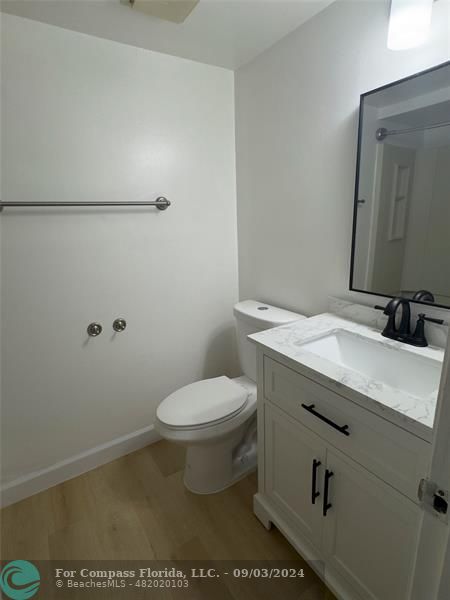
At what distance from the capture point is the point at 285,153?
155 cm

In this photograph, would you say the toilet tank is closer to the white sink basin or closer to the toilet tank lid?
the toilet tank lid

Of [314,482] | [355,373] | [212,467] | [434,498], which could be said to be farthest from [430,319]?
[212,467]

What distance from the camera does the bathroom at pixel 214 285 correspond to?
102cm

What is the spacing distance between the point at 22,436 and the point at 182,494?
81cm

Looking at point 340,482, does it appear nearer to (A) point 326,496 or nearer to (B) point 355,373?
(A) point 326,496

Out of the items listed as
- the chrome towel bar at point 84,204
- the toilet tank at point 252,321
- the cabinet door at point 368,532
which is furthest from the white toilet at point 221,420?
the chrome towel bar at point 84,204

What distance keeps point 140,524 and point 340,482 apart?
3.15 ft

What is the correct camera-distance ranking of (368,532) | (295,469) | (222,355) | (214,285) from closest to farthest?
(368,532) → (295,469) → (214,285) → (222,355)

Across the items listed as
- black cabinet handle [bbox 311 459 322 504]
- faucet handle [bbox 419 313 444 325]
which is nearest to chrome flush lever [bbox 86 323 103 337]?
black cabinet handle [bbox 311 459 322 504]

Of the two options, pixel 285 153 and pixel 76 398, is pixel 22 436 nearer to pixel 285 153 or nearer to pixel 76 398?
pixel 76 398

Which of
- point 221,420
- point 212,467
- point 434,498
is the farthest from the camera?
point 212,467

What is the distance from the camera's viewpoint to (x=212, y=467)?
60.6 inches

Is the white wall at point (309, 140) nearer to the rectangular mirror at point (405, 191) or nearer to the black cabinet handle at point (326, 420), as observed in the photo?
the rectangular mirror at point (405, 191)

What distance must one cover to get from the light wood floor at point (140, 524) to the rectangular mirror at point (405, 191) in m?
1.12
